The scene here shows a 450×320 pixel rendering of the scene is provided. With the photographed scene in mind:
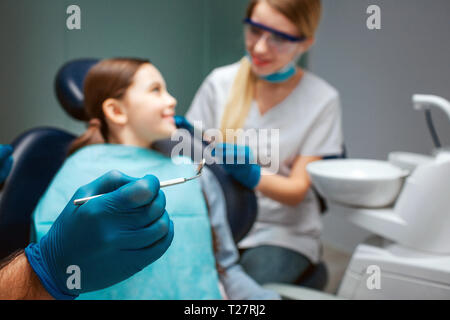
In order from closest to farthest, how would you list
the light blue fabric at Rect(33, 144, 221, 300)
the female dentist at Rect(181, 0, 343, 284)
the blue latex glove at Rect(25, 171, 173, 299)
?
the blue latex glove at Rect(25, 171, 173, 299), the light blue fabric at Rect(33, 144, 221, 300), the female dentist at Rect(181, 0, 343, 284)

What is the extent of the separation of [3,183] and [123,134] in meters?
0.24

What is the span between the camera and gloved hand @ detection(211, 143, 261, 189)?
0.61 metres

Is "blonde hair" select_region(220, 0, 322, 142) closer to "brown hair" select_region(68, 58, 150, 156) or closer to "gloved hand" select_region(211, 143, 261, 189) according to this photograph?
"gloved hand" select_region(211, 143, 261, 189)

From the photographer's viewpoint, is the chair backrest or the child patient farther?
the chair backrest

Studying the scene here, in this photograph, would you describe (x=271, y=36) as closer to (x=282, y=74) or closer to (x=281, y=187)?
(x=282, y=74)

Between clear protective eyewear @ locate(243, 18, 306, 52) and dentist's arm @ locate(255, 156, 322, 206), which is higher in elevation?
clear protective eyewear @ locate(243, 18, 306, 52)

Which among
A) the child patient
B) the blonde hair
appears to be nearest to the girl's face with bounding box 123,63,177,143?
the child patient

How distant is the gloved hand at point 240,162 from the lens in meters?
0.61

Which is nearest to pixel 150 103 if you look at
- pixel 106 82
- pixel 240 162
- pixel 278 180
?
pixel 106 82

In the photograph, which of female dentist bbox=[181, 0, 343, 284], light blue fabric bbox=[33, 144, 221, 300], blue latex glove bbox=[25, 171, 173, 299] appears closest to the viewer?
blue latex glove bbox=[25, 171, 173, 299]

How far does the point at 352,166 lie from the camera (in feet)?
2.03

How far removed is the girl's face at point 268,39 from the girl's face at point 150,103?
17 centimetres

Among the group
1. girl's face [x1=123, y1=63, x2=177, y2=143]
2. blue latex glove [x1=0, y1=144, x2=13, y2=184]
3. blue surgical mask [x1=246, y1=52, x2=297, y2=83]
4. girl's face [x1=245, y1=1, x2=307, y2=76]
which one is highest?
girl's face [x1=245, y1=1, x2=307, y2=76]

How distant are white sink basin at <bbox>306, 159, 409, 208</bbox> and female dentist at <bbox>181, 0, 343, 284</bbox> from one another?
8 centimetres
